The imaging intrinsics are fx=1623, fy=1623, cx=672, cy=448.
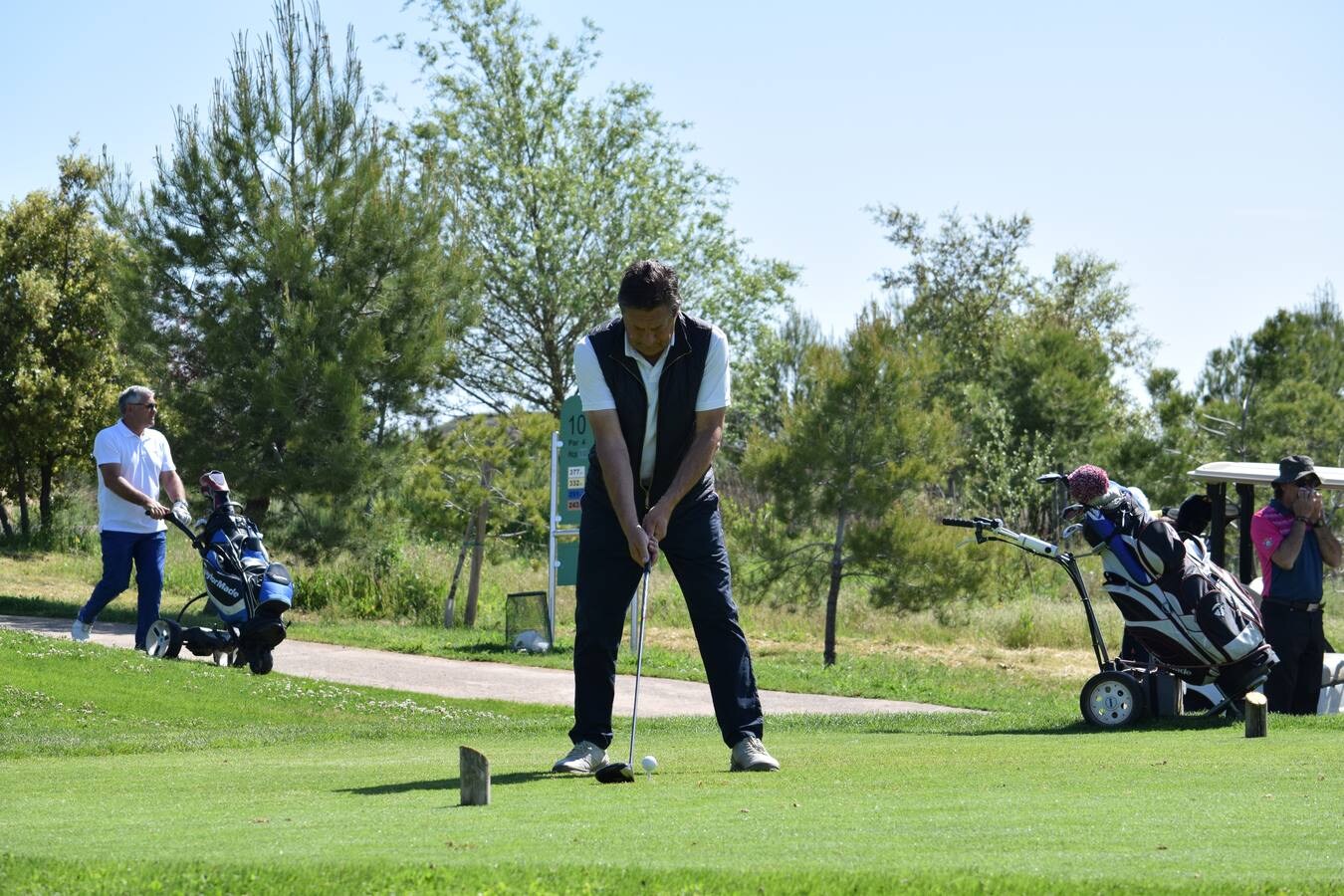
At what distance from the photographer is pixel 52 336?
30719 mm

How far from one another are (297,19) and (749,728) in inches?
725

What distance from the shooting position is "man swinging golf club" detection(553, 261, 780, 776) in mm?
6625

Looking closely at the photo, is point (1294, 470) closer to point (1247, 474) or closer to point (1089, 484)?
point (1247, 474)

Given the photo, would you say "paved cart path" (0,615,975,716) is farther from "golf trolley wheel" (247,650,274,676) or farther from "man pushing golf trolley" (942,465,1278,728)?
"man pushing golf trolley" (942,465,1278,728)

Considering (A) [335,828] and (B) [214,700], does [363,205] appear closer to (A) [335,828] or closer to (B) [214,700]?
(B) [214,700]

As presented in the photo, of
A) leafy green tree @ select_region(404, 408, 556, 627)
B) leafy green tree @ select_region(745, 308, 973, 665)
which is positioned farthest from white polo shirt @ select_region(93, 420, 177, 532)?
leafy green tree @ select_region(745, 308, 973, 665)

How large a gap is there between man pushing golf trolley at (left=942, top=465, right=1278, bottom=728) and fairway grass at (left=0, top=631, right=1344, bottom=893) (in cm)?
54

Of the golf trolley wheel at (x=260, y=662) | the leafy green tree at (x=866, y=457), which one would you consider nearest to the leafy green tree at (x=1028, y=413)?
the leafy green tree at (x=866, y=457)

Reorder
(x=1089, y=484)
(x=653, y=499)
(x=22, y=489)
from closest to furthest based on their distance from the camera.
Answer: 1. (x=653, y=499)
2. (x=1089, y=484)
3. (x=22, y=489)

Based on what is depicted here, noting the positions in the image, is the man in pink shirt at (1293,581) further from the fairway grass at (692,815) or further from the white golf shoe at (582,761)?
the white golf shoe at (582,761)

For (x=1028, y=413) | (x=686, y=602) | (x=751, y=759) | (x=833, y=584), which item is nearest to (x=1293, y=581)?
(x=751, y=759)

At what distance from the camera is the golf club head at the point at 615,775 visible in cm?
629

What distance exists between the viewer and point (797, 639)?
79.5 ft

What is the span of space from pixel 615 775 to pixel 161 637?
8.92 meters
